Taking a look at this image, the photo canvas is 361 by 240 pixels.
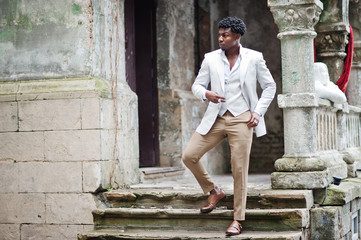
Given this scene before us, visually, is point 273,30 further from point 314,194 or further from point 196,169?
point 196,169

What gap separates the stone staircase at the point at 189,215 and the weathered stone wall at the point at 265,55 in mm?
4554

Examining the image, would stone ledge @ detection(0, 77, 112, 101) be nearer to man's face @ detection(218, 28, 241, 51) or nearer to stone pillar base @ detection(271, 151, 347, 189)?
man's face @ detection(218, 28, 241, 51)

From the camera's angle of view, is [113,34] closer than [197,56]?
Yes

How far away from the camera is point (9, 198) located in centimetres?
769

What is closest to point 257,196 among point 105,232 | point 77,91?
point 105,232

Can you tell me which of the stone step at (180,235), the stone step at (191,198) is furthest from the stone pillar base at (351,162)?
the stone step at (180,235)

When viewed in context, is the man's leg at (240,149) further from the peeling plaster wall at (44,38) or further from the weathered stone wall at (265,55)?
the weathered stone wall at (265,55)

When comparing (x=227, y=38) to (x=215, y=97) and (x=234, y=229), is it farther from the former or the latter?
(x=234, y=229)

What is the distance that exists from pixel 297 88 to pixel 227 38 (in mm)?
1527

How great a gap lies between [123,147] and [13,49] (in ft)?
5.93

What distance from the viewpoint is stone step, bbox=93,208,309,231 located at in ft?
21.6

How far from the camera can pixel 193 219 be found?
6.86m

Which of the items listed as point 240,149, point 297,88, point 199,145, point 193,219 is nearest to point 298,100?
point 297,88

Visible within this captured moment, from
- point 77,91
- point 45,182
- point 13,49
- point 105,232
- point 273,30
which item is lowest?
point 105,232
